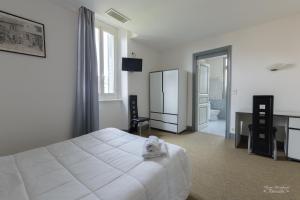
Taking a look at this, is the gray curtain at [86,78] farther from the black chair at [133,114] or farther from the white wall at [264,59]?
the white wall at [264,59]

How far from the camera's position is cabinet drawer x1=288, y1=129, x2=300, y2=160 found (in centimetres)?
233

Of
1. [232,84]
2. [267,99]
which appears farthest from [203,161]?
[232,84]

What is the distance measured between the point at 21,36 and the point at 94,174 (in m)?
2.24

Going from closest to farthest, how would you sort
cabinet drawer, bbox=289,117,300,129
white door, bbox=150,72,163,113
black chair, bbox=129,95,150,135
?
cabinet drawer, bbox=289,117,300,129 → black chair, bbox=129,95,150,135 → white door, bbox=150,72,163,113

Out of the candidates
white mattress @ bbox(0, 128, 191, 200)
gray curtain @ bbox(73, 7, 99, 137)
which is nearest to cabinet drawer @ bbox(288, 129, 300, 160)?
white mattress @ bbox(0, 128, 191, 200)

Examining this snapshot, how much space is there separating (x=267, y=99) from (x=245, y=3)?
1.66 meters

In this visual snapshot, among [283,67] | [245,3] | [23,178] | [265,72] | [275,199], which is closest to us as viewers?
[23,178]

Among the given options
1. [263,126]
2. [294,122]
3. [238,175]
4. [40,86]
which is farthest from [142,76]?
[294,122]

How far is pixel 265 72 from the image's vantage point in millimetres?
3098

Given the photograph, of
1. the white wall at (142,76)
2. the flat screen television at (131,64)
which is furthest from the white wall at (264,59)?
the flat screen television at (131,64)

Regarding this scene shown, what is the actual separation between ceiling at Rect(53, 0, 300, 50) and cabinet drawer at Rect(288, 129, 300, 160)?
2.16 meters

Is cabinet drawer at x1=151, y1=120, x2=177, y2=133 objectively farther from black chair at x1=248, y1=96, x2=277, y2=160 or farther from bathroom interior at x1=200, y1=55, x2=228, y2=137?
bathroom interior at x1=200, y1=55, x2=228, y2=137

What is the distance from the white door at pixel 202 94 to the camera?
4.26 metres

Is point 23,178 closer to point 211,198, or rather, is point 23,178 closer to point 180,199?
point 180,199
